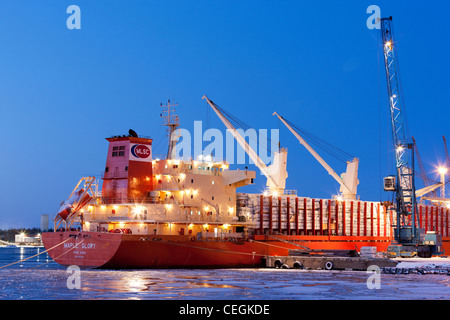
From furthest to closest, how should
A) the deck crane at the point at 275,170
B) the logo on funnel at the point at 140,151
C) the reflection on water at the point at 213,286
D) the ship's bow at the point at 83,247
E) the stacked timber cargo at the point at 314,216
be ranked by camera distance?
1. the deck crane at the point at 275,170
2. the stacked timber cargo at the point at 314,216
3. the logo on funnel at the point at 140,151
4. the ship's bow at the point at 83,247
5. the reflection on water at the point at 213,286

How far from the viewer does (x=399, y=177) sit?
6247cm

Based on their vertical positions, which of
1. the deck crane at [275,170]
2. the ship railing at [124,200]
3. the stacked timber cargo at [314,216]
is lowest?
the stacked timber cargo at [314,216]

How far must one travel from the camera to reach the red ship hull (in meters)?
40.0

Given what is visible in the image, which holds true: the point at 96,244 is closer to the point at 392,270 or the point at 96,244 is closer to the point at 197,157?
the point at 197,157

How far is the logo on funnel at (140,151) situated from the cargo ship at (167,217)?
0.25ft

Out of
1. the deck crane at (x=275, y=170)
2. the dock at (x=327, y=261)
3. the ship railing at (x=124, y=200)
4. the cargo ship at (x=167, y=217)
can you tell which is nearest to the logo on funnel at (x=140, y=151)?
the cargo ship at (x=167, y=217)

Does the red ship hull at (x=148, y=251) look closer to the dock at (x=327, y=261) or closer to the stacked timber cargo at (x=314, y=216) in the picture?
the dock at (x=327, y=261)

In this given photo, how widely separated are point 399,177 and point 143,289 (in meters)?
40.8

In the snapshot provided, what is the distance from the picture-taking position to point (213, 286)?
30750 mm

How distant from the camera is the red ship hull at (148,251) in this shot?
40.0 m

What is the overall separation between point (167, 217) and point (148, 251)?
147 inches

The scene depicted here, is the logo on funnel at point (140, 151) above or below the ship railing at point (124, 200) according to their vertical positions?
above

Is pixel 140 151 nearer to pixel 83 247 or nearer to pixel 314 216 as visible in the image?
pixel 83 247

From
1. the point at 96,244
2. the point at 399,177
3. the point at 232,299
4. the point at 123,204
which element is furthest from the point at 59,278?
the point at 399,177
